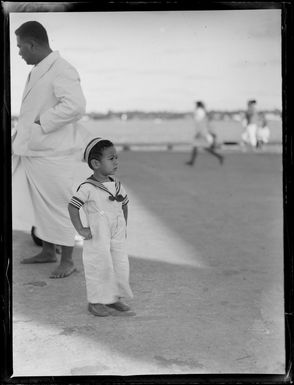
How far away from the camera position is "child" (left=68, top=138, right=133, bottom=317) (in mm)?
3779

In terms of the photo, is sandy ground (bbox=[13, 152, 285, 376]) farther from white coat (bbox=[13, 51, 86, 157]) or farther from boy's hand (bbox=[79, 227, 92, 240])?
white coat (bbox=[13, 51, 86, 157])

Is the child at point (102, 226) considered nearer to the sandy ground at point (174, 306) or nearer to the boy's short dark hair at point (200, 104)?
the sandy ground at point (174, 306)

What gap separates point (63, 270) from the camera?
15.3ft

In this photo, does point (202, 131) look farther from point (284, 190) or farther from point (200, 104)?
point (284, 190)

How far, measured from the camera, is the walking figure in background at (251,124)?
12.8 m

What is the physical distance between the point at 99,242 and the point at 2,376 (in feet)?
2.92

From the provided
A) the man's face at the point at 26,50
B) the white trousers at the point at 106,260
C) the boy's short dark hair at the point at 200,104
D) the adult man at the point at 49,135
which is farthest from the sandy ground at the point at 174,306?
the boy's short dark hair at the point at 200,104

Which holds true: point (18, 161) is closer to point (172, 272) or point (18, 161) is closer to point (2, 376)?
point (172, 272)

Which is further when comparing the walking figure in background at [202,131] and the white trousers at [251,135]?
the white trousers at [251,135]

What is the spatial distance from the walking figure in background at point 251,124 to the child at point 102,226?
8.73 metres

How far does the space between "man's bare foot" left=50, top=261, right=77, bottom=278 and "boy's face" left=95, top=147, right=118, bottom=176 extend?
1.09 metres

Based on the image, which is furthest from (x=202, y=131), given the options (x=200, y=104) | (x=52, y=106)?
(x=52, y=106)

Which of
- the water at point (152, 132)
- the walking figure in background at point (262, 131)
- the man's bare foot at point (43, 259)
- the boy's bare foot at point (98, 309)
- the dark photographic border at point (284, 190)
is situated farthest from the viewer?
the water at point (152, 132)

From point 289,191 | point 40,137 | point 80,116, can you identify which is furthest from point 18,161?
point 289,191
